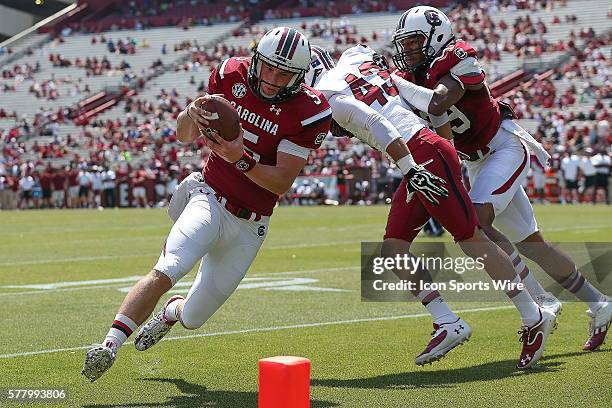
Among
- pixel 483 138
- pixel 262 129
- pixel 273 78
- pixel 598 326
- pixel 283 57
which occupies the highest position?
pixel 283 57

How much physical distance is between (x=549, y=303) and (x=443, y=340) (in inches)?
43.9

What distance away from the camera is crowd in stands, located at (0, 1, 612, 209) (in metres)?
31.8

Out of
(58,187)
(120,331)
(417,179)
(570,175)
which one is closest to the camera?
(120,331)

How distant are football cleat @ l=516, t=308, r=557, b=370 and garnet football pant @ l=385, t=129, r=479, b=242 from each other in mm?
653

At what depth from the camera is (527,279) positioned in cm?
702

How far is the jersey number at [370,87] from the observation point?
6285 millimetres

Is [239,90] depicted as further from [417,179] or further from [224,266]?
[417,179]

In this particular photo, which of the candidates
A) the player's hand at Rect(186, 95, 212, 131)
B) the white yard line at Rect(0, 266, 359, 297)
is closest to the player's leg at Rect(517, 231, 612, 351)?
the player's hand at Rect(186, 95, 212, 131)

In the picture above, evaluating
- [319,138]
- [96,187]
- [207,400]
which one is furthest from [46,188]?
[207,400]

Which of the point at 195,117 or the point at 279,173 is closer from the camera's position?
the point at 195,117

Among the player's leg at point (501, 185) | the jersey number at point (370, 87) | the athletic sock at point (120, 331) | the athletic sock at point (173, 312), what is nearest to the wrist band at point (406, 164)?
the jersey number at point (370, 87)

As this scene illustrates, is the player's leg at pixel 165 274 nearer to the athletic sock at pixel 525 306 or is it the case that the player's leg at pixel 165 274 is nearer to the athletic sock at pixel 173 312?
the athletic sock at pixel 173 312

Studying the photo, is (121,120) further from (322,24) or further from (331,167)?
(331,167)

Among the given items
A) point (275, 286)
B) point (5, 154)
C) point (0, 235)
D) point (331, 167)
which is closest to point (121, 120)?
point (5, 154)
